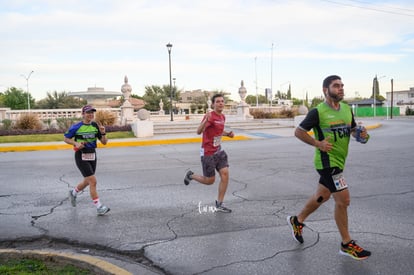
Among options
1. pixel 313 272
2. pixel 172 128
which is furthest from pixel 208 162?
pixel 172 128

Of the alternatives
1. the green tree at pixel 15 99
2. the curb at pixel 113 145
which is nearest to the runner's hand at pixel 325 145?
the curb at pixel 113 145

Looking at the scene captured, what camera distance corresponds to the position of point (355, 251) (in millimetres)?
4043

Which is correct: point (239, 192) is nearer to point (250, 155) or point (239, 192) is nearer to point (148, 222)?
point (148, 222)

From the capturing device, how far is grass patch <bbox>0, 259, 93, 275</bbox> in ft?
12.1

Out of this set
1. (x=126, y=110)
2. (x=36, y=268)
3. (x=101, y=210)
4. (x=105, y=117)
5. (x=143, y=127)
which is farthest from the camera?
(x=126, y=110)

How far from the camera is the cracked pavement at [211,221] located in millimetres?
4109

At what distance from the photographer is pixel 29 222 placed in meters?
5.68

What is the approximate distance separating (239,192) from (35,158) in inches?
346

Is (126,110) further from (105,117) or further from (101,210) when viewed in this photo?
(101,210)

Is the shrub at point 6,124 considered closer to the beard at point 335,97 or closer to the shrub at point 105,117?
the shrub at point 105,117

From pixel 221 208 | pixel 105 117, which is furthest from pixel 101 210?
pixel 105 117

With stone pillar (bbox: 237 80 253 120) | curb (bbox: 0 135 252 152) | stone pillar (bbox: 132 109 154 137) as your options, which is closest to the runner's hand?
curb (bbox: 0 135 252 152)

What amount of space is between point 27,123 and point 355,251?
22644mm

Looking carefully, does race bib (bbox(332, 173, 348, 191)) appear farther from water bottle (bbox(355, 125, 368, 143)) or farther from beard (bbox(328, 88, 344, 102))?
beard (bbox(328, 88, 344, 102))
